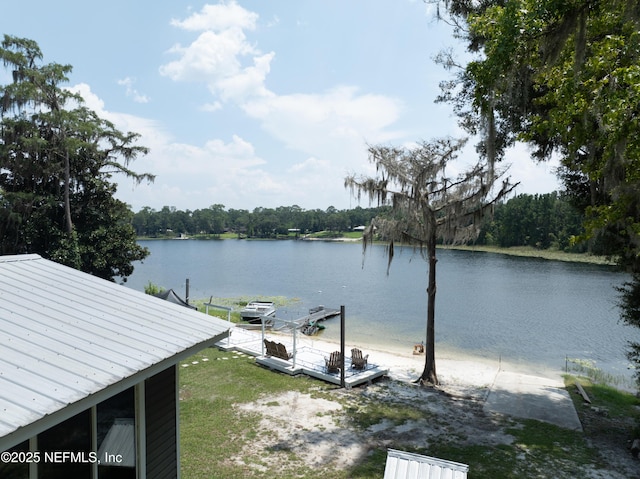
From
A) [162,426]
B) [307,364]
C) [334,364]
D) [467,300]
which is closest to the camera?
[162,426]

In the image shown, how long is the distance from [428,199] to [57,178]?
22.7m

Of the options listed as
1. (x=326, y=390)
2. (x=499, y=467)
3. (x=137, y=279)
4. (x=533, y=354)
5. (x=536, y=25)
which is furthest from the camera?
(x=137, y=279)

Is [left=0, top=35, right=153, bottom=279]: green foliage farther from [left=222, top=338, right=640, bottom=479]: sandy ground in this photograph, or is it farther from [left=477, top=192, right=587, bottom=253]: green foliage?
[left=477, top=192, right=587, bottom=253]: green foliage

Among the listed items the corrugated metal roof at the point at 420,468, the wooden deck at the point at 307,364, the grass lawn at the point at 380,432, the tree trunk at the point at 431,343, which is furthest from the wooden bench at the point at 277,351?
the corrugated metal roof at the point at 420,468

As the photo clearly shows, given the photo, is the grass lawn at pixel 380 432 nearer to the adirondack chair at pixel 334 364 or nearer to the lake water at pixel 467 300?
the adirondack chair at pixel 334 364

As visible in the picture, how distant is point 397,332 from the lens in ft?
80.9

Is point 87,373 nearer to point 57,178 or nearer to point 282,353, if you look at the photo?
point 282,353

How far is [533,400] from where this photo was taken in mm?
11625

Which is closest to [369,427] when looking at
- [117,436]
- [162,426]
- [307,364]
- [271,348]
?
[307,364]

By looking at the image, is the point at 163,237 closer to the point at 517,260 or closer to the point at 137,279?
the point at 137,279

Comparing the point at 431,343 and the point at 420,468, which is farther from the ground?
the point at 420,468

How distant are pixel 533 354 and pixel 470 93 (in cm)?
1419

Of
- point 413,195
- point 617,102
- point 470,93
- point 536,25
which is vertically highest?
point 470,93

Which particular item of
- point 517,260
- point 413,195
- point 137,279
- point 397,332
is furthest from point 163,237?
point 413,195
